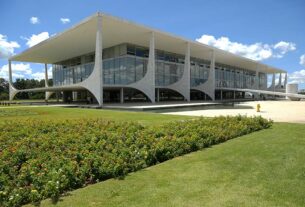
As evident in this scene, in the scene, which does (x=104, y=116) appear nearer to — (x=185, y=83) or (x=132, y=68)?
(x=132, y=68)

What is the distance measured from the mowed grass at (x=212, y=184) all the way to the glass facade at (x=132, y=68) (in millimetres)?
32346

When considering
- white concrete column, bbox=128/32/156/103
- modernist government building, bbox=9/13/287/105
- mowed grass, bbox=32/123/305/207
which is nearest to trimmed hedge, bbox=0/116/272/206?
mowed grass, bbox=32/123/305/207

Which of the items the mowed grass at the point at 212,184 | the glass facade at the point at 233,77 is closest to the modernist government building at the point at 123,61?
the glass facade at the point at 233,77

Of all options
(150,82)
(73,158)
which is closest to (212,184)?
(73,158)

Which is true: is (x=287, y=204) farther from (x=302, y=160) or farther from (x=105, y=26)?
(x=105, y=26)

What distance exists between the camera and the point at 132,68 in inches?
1517

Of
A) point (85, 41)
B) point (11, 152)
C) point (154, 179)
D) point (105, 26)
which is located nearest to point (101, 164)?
point (154, 179)

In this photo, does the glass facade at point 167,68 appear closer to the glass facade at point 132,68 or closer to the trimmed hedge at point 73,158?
the glass facade at point 132,68

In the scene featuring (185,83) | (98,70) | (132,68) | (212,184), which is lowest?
(212,184)

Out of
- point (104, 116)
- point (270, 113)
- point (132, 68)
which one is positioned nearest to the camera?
point (104, 116)

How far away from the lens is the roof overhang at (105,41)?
30.7 meters

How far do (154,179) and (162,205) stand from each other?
1.21 m

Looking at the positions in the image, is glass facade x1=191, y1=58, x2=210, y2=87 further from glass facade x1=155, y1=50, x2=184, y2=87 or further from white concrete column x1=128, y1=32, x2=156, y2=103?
white concrete column x1=128, y1=32, x2=156, y2=103

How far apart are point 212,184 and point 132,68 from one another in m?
34.6
